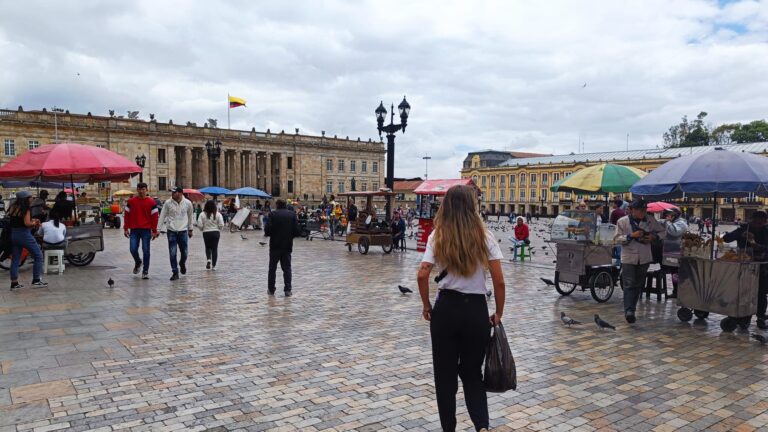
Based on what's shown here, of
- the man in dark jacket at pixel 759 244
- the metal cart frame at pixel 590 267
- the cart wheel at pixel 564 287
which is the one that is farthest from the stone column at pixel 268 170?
the man in dark jacket at pixel 759 244

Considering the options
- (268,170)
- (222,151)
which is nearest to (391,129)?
(222,151)

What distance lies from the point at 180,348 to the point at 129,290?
406 centimetres

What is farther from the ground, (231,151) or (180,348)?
(231,151)

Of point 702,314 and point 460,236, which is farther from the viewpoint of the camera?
point 702,314

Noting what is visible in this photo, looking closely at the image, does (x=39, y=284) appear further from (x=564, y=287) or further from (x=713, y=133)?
(x=713, y=133)

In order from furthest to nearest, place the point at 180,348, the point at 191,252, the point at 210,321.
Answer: the point at 191,252 → the point at 210,321 → the point at 180,348

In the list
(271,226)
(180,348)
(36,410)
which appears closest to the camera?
(36,410)

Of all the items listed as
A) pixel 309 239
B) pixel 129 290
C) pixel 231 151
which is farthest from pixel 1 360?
pixel 231 151

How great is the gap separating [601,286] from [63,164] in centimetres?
1097

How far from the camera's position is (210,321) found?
22.9ft

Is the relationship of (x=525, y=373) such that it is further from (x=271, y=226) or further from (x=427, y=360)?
(x=271, y=226)

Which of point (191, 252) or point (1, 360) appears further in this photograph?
point (191, 252)

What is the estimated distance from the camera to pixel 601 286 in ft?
29.5

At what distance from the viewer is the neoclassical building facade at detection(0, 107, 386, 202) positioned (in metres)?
57.8
